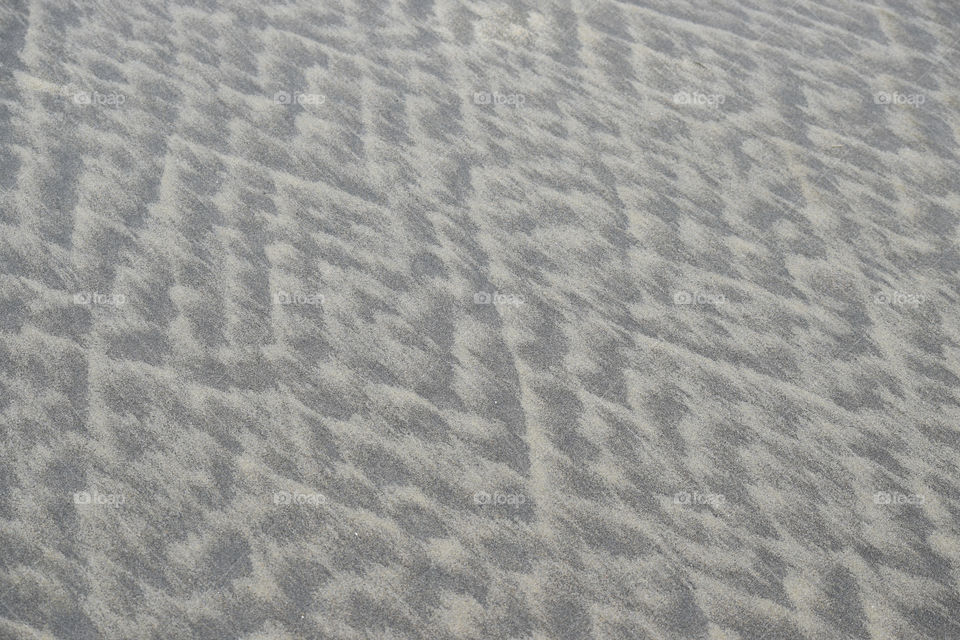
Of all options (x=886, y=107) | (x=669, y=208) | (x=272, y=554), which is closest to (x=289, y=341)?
(x=272, y=554)

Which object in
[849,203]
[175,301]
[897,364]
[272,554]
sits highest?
[849,203]

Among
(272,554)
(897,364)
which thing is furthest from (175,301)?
(897,364)

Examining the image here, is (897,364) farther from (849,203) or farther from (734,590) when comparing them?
(734,590)

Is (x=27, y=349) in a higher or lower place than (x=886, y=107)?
lower

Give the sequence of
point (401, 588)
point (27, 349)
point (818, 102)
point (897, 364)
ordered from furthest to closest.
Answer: point (818, 102) → point (897, 364) → point (27, 349) → point (401, 588)

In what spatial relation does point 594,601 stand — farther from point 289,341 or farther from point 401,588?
point 289,341

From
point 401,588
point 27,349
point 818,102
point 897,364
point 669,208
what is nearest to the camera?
point 401,588

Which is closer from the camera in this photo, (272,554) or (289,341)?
(272,554)
